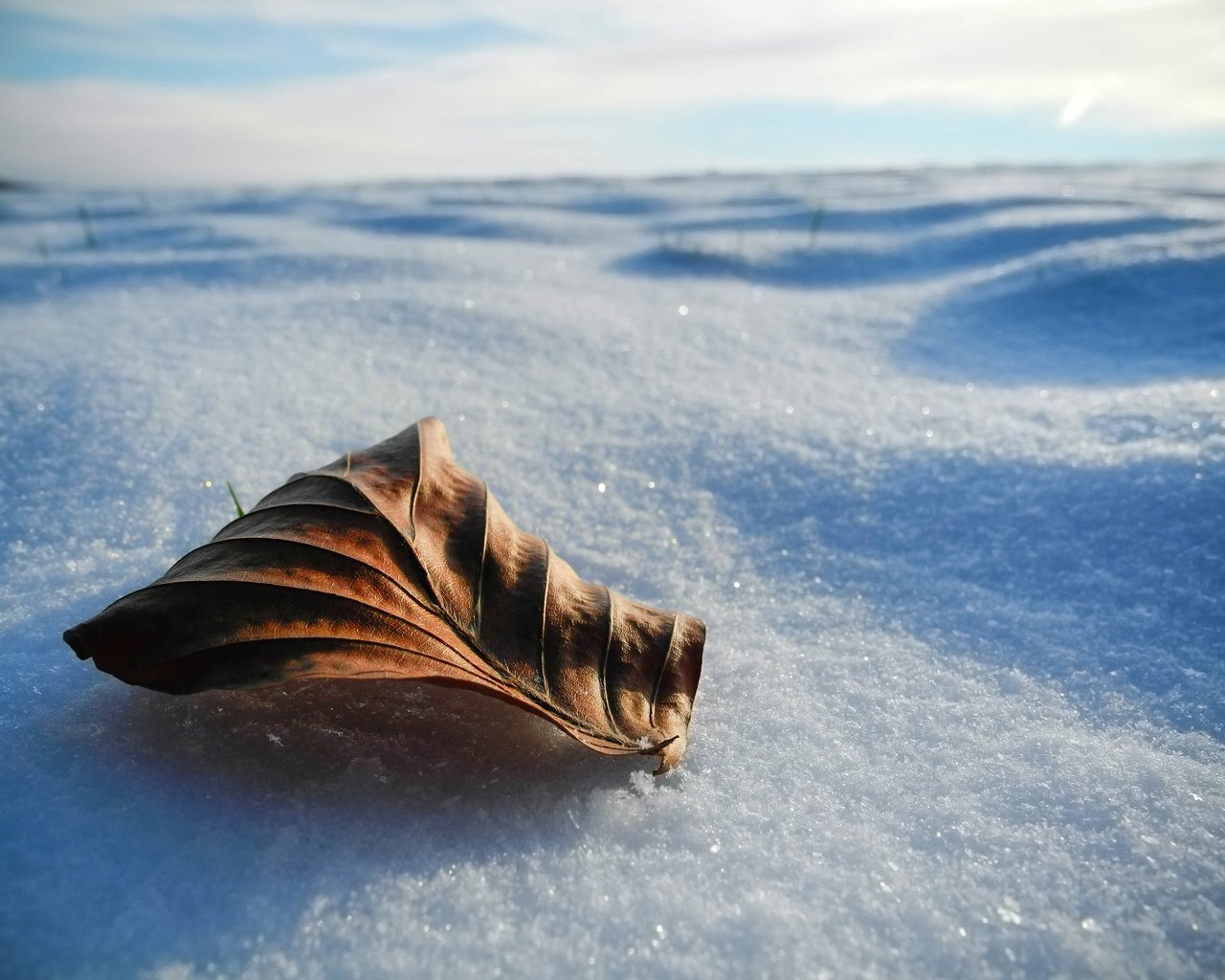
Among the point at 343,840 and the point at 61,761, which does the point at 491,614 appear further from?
the point at 61,761

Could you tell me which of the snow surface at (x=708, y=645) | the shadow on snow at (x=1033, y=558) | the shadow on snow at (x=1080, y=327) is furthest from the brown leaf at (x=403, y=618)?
the shadow on snow at (x=1080, y=327)

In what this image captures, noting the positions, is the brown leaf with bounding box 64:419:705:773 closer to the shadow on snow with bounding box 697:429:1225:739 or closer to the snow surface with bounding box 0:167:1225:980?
the snow surface with bounding box 0:167:1225:980

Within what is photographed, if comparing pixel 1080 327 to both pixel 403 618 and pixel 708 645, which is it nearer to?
pixel 708 645

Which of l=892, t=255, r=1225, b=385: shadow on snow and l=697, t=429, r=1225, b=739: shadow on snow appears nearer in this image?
l=697, t=429, r=1225, b=739: shadow on snow

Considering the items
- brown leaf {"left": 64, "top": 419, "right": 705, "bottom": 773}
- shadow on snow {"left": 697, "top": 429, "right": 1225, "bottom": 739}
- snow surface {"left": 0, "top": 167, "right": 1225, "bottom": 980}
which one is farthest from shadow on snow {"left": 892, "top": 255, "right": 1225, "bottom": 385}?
brown leaf {"left": 64, "top": 419, "right": 705, "bottom": 773}

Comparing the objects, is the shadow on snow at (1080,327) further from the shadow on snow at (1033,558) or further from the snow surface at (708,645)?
the shadow on snow at (1033,558)

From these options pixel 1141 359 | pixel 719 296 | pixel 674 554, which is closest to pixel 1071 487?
pixel 674 554

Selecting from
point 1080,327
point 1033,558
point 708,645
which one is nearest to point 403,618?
point 708,645
